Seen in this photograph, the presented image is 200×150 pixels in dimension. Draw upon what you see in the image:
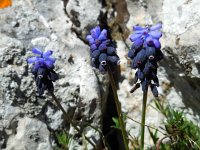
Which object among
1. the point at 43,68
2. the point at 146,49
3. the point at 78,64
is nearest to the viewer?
the point at 146,49

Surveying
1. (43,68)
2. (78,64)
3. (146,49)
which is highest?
(78,64)

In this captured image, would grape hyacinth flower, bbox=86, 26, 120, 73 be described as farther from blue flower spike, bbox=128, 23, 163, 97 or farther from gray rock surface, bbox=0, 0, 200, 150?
gray rock surface, bbox=0, 0, 200, 150

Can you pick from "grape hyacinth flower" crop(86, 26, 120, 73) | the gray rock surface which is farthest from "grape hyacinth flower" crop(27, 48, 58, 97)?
the gray rock surface

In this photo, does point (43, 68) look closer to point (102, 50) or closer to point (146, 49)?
point (102, 50)

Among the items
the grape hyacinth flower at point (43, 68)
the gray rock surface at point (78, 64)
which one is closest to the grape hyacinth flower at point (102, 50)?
the grape hyacinth flower at point (43, 68)

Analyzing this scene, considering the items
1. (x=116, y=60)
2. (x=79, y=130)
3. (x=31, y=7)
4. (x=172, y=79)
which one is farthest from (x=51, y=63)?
(x=172, y=79)

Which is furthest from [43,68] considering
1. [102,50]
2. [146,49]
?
[146,49]

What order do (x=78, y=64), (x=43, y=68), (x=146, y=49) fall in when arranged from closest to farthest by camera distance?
(x=146, y=49) → (x=43, y=68) → (x=78, y=64)

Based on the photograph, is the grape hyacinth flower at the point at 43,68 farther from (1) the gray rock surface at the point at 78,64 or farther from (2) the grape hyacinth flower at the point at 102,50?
(1) the gray rock surface at the point at 78,64

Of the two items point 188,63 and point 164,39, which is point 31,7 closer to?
point 164,39
